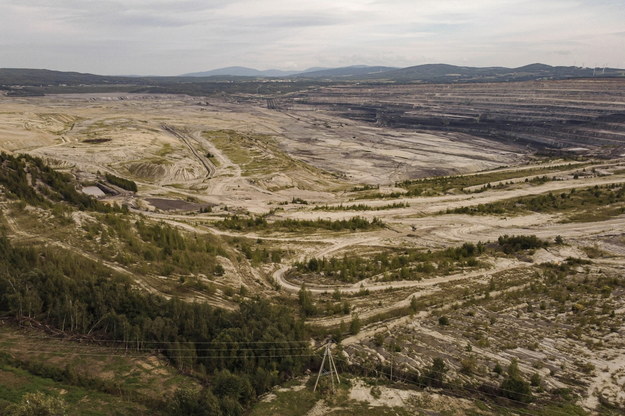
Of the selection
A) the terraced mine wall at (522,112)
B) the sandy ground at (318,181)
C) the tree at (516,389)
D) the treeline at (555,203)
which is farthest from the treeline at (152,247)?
the terraced mine wall at (522,112)

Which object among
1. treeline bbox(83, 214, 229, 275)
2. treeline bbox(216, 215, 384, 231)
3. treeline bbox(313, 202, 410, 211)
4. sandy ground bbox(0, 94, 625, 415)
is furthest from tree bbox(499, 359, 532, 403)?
treeline bbox(313, 202, 410, 211)

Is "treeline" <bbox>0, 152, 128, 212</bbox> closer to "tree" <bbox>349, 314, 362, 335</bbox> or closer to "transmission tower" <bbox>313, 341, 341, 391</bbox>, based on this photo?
"tree" <bbox>349, 314, 362, 335</bbox>

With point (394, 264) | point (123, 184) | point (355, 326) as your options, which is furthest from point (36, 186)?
point (394, 264)

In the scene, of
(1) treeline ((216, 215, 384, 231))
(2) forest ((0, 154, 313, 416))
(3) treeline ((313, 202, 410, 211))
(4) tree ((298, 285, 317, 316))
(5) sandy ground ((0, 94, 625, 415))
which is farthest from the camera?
(3) treeline ((313, 202, 410, 211))

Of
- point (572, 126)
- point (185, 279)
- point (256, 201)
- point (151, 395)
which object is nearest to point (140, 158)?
point (256, 201)

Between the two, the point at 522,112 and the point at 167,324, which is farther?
the point at 522,112

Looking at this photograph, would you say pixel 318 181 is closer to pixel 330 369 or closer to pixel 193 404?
pixel 330 369

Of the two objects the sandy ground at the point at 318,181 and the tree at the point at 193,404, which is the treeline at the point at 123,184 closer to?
the sandy ground at the point at 318,181
